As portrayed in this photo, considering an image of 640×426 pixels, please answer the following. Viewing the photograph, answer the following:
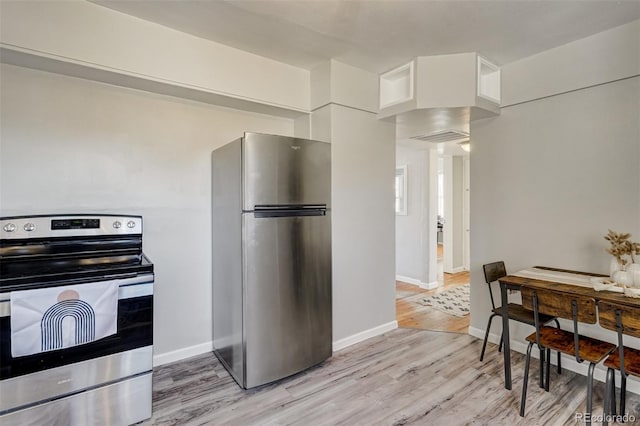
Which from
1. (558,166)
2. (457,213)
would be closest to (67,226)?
(558,166)

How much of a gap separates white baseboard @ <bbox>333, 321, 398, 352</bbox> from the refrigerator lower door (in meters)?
0.30

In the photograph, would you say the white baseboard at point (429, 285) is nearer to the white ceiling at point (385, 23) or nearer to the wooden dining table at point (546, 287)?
the wooden dining table at point (546, 287)

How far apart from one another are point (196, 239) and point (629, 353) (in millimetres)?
3137

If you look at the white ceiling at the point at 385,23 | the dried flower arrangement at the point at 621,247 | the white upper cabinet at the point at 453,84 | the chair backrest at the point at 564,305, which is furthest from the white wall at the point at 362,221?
the dried flower arrangement at the point at 621,247

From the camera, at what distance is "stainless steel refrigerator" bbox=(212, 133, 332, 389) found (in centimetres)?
230

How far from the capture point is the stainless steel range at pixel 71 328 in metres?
1.63

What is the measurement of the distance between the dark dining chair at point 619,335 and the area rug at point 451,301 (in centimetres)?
213

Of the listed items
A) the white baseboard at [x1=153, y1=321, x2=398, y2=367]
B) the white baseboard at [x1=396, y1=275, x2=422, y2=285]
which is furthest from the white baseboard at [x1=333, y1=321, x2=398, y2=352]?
the white baseboard at [x1=396, y1=275, x2=422, y2=285]

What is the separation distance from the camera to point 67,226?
2.08 m

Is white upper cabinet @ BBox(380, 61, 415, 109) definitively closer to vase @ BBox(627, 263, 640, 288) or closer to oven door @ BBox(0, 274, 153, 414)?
vase @ BBox(627, 263, 640, 288)

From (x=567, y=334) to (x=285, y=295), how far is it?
1.98 m

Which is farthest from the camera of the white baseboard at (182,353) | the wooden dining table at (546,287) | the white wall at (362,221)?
the white wall at (362,221)

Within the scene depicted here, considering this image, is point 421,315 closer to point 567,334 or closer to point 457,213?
point 567,334

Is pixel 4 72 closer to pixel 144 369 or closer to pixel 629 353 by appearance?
pixel 144 369
